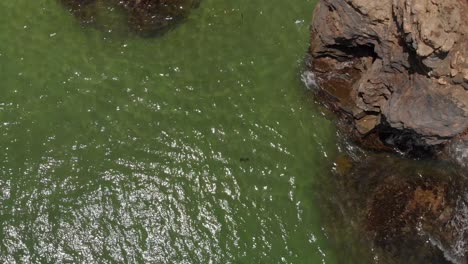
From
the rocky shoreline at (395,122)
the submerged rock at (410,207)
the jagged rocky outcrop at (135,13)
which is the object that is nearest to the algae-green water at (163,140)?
the jagged rocky outcrop at (135,13)

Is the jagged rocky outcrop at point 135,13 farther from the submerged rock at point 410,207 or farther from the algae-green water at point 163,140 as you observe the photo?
the submerged rock at point 410,207

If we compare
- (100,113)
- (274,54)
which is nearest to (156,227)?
(100,113)

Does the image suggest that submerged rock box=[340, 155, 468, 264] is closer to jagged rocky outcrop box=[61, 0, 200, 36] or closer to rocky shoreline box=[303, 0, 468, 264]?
rocky shoreline box=[303, 0, 468, 264]

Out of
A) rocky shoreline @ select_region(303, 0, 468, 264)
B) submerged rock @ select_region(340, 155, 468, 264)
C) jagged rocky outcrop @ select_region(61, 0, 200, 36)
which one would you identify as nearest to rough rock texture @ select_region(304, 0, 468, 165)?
rocky shoreline @ select_region(303, 0, 468, 264)

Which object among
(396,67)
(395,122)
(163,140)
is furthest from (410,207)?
(163,140)

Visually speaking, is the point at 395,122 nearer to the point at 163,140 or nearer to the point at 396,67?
the point at 396,67

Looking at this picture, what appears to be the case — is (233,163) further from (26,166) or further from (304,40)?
(26,166)

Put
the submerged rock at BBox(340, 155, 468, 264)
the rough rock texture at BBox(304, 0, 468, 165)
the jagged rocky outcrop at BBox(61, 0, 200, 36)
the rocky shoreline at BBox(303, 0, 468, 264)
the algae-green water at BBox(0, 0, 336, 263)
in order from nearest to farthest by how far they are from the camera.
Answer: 1. the rough rock texture at BBox(304, 0, 468, 165)
2. the rocky shoreline at BBox(303, 0, 468, 264)
3. the algae-green water at BBox(0, 0, 336, 263)
4. the submerged rock at BBox(340, 155, 468, 264)
5. the jagged rocky outcrop at BBox(61, 0, 200, 36)
